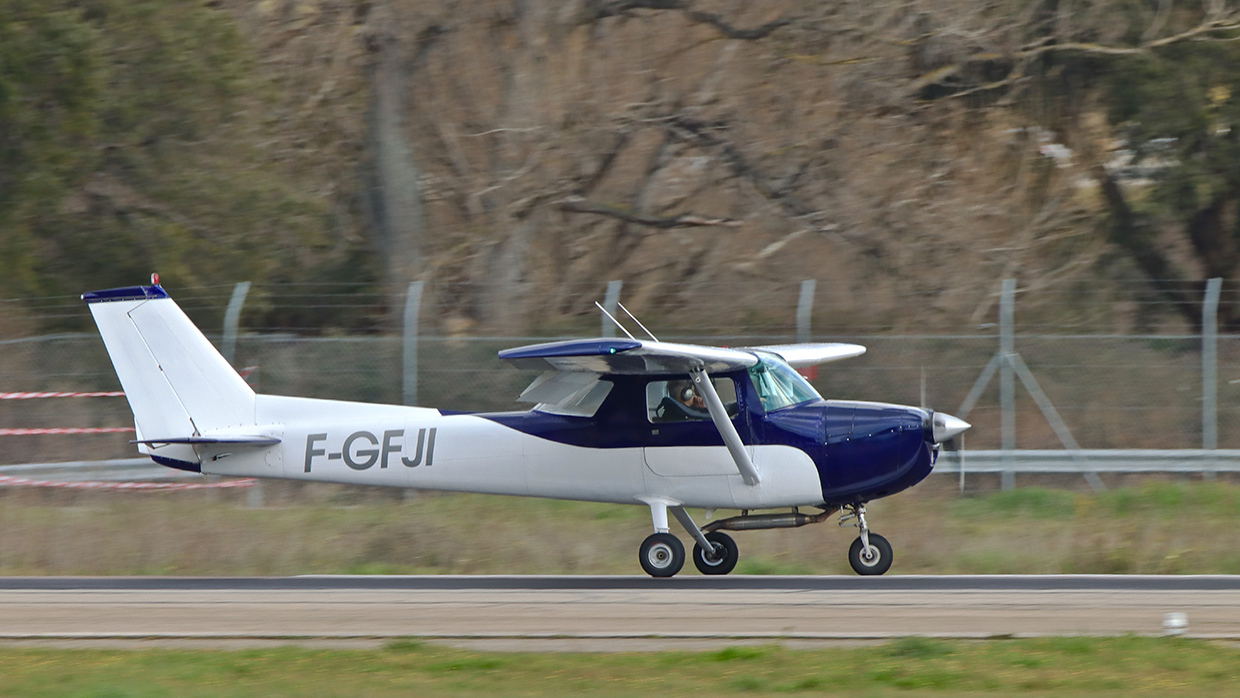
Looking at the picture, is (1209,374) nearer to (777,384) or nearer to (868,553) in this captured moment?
(868,553)

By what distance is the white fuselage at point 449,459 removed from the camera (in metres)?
11.9

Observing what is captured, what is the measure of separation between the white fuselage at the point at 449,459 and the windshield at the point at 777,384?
591mm

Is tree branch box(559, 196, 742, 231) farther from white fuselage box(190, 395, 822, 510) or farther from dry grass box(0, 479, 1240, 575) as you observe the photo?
white fuselage box(190, 395, 822, 510)

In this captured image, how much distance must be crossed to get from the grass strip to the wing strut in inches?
139

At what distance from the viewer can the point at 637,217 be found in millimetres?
22016

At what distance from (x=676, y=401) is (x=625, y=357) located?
1104 mm

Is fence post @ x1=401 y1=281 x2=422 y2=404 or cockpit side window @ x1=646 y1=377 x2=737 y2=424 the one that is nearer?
cockpit side window @ x1=646 y1=377 x2=737 y2=424

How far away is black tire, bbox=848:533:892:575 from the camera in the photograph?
1159 centimetres

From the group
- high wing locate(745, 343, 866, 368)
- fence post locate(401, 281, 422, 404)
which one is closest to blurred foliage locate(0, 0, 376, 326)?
fence post locate(401, 281, 422, 404)

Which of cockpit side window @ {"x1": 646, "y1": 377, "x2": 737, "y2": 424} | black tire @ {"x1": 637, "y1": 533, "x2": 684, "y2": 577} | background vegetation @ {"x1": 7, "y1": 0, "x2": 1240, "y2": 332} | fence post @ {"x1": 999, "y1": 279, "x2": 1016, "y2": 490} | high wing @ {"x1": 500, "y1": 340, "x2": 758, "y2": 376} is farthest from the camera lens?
background vegetation @ {"x1": 7, "y1": 0, "x2": 1240, "y2": 332}

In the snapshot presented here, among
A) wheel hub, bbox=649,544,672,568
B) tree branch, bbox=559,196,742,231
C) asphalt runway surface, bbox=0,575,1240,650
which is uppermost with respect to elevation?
tree branch, bbox=559,196,742,231

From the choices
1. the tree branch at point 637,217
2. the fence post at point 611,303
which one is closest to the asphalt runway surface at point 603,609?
the fence post at point 611,303

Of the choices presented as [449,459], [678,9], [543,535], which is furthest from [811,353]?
[678,9]

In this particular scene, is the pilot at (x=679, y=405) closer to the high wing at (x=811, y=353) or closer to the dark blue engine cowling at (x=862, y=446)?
the dark blue engine cowling at (x=862, y=446)
